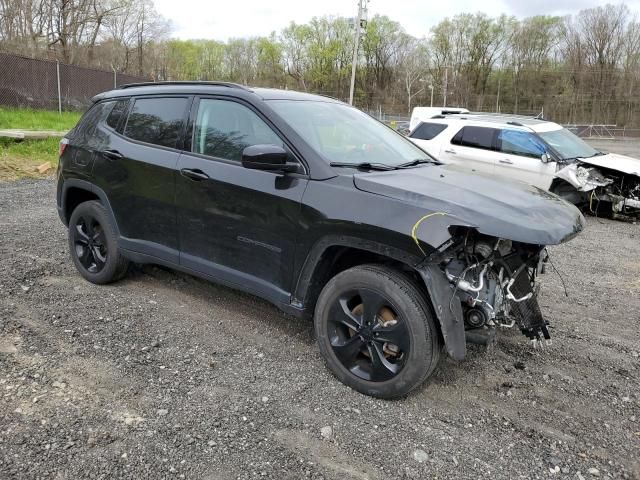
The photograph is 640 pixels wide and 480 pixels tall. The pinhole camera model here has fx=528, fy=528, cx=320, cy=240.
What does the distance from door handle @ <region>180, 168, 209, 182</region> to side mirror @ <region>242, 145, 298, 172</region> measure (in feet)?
1.78

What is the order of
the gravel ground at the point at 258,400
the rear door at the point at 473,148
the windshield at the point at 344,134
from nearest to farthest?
the gravel ground at the point at 258,400, the windshield at the point at 344,134, the rear door at the point at 473,148

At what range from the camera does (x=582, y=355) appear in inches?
152

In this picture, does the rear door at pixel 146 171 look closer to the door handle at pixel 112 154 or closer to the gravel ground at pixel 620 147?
the door handle at pixel 112 154

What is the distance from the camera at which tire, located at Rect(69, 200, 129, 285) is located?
4.60 meters

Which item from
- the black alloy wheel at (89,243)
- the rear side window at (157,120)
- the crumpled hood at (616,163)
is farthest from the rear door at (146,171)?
the crumpled hood at (616,163)

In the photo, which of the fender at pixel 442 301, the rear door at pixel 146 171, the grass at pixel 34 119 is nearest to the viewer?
the fender at pixel 442 301

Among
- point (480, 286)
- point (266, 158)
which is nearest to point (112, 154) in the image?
point (266, 158)

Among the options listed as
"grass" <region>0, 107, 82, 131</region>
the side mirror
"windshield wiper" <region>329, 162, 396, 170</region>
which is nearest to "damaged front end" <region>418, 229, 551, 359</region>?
"windshield wiper" <region>329, 162, 396, 170</region>

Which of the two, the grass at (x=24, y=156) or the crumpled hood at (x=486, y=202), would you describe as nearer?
the crumpled hood at (x=486, y=202)

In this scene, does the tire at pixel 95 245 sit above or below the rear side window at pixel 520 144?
below

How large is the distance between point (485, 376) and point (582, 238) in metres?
5.22

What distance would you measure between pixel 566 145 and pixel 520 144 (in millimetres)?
962

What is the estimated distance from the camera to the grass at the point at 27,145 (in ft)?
36.9

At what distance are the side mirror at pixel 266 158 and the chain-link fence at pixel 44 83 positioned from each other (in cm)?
1882
